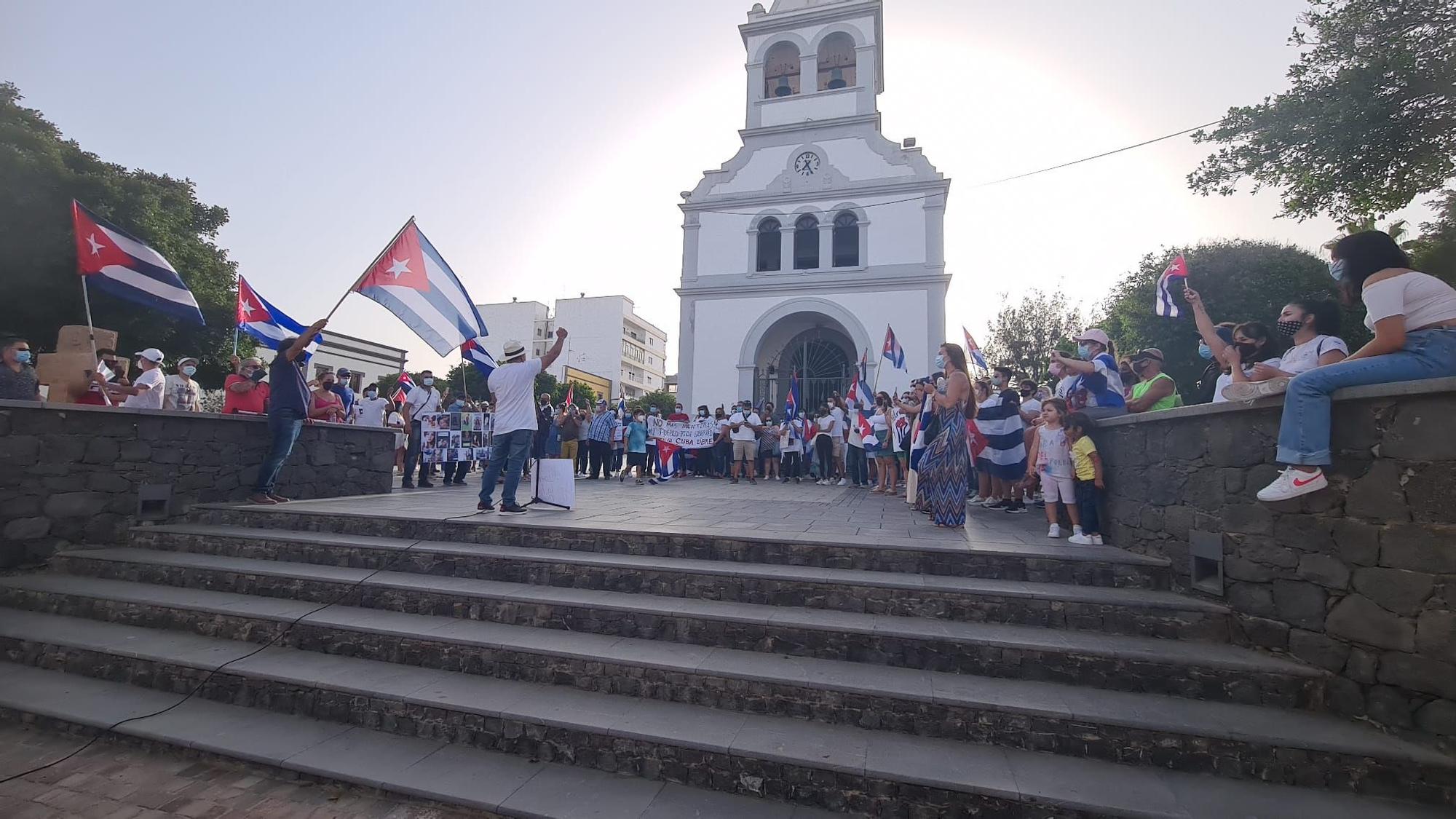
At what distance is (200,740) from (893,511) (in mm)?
6521

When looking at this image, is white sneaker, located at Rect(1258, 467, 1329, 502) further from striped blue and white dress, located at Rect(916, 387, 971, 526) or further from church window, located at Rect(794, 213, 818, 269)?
church window, located at Rect(794, 213, 818, 269)

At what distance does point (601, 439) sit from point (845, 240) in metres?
11.2

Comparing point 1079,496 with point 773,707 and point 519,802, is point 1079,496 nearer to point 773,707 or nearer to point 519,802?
point 773,707

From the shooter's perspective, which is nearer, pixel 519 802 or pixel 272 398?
Answer: pixel 519 802

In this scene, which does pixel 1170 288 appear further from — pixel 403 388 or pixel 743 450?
pixel 403 388

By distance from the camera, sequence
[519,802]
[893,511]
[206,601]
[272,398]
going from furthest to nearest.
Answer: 1. [893,511]
2. [272,398]
3. [206,601]
4. [519,802]

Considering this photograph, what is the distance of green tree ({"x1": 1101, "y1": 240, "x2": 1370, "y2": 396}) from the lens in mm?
19312

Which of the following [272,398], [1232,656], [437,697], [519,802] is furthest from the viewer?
[272,398]

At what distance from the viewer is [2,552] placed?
5.32m

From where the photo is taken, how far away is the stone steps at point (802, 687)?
2611 millimetres

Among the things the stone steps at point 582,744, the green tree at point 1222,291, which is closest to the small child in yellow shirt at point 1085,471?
the stone steps at point 582,744

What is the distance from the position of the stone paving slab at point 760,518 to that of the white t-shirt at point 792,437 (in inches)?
140

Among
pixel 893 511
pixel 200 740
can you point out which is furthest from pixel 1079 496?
pixel 200 740

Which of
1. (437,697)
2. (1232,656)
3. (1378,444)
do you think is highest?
(1378,444)
